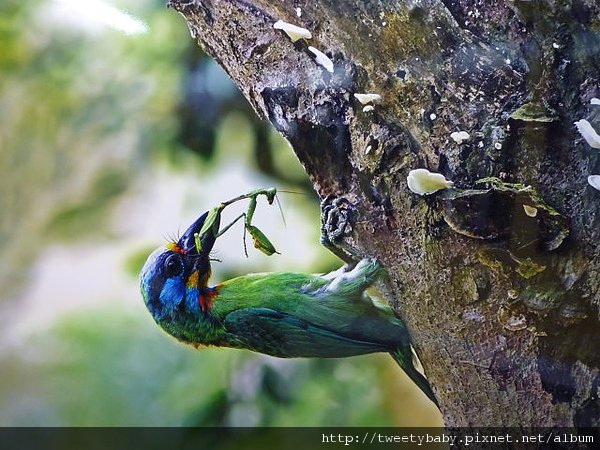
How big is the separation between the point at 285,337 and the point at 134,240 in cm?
25

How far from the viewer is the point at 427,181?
2.05ft

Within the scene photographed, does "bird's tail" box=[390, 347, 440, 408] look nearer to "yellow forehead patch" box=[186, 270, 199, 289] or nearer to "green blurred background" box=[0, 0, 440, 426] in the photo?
"green blurred background" box=[0, 0, 440, 426]

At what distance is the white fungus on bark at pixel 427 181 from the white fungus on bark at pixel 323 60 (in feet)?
0.49

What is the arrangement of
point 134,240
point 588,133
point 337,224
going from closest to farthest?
point 588,133 < point 337,224 < point 134,240

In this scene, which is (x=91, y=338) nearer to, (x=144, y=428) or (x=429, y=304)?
(x=144, y=428)

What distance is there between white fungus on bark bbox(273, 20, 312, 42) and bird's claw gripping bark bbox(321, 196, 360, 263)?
186 mm

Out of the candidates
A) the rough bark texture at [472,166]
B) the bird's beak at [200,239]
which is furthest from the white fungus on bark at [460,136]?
the bird's beak at [200,239]

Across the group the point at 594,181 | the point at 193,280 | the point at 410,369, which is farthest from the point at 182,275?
the point at 594,181

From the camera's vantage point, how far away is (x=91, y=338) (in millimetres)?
835

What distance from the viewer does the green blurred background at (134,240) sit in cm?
81

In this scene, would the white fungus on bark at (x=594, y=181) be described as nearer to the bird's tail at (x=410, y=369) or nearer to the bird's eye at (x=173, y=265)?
the bird's tail at (x=410, y=369)

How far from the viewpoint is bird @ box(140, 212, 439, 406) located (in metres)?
0.76

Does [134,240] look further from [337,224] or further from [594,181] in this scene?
[594,181]

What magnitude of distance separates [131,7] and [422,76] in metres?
0.44
